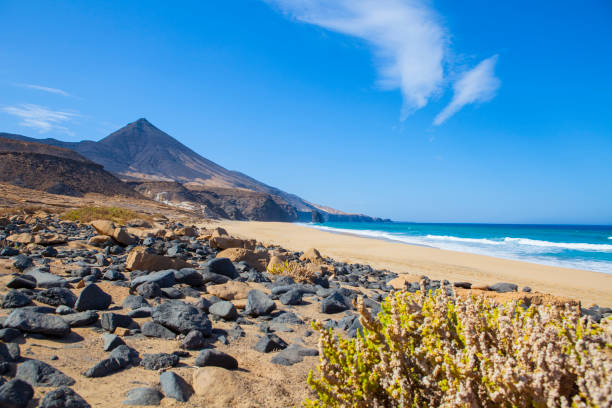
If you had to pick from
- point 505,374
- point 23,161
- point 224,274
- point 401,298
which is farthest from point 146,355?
point 23,161

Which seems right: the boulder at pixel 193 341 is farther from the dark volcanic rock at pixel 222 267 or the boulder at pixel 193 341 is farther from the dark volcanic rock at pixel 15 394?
the dark volcanic rock at pixel 222 267

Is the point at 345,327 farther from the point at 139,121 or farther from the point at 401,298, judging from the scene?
the point at 139,121

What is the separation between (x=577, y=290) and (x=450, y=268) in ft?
15.6

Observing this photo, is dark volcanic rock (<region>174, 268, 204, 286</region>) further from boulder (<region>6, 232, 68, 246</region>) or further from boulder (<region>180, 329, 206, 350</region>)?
boulder (<region>6, 232, 68, 246</region>)

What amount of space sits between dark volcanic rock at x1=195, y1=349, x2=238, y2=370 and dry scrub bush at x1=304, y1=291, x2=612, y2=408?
1.34 metres

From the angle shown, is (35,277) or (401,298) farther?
(35,277)

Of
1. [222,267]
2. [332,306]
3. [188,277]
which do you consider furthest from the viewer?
[222,267]

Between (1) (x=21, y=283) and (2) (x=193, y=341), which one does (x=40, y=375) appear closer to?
(2) (x=193, y=341)

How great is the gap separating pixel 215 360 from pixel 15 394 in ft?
4.96

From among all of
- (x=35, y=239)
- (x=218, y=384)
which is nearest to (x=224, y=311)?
(x=218, y=384)

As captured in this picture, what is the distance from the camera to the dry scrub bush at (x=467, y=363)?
1604mm

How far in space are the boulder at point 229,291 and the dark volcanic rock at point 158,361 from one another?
8.87 ft

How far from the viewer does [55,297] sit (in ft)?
14.4

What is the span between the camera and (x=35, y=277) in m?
5.28
